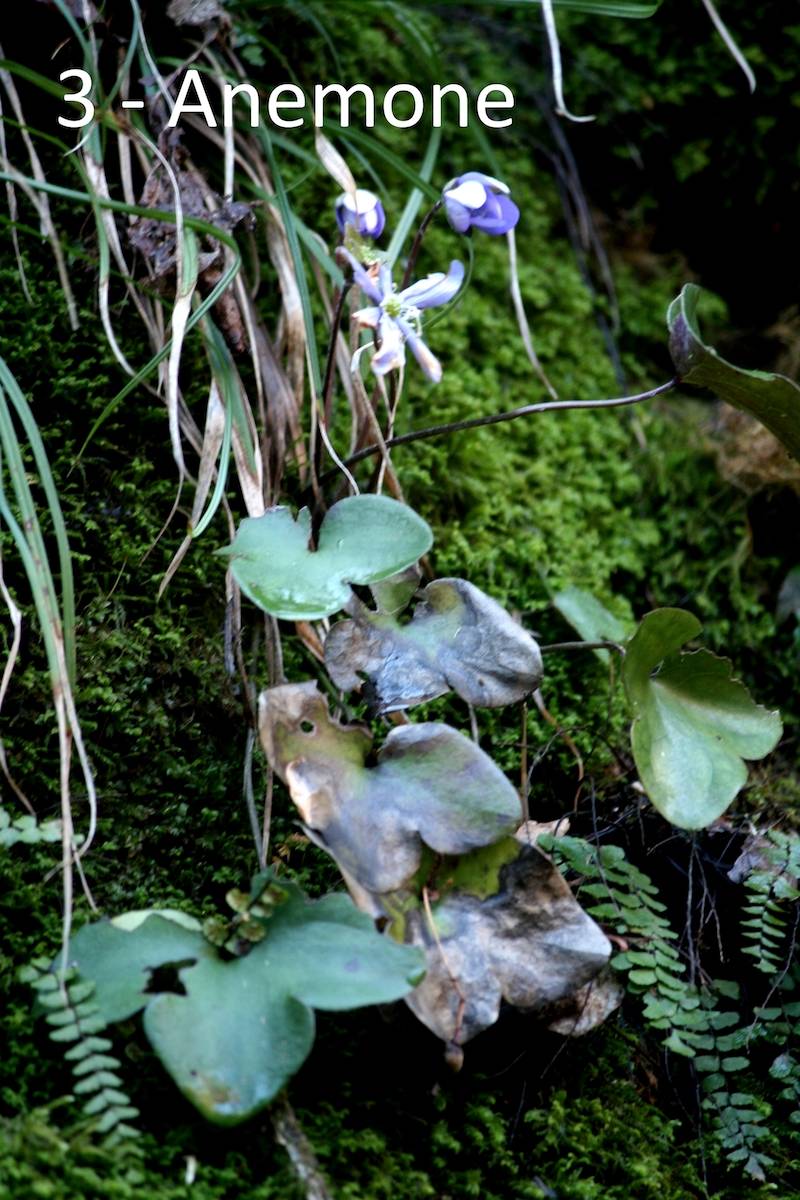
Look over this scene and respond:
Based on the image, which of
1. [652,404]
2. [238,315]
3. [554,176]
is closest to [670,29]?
[554,176]

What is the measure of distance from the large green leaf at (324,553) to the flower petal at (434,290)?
27 centimetres

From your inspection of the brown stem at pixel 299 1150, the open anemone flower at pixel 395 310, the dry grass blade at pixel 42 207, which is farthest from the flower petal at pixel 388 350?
the brown stem at pixel 299 1150

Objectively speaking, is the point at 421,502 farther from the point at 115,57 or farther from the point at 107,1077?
the point at 107,1077

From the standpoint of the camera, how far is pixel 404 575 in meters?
1.29

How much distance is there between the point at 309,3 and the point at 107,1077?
184 centimetres

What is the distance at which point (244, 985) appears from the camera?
38.5 inches

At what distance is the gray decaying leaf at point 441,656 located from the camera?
122cm

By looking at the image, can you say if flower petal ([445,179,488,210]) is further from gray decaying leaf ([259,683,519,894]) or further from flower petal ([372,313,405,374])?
gray decaying leaf ([259,683,519,894])

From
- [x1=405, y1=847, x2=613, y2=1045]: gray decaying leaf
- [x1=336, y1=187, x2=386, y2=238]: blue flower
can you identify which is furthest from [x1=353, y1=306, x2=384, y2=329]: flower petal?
[x1=405, y1=847, x2=613, y2=1045]: gray decaying leaf

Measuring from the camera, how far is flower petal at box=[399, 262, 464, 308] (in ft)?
4.34

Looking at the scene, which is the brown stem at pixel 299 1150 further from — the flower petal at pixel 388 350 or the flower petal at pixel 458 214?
the flower petal at pixel 458 214

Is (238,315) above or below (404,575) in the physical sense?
above

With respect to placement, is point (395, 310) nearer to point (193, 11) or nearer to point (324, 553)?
point (324, 553)

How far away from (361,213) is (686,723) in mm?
728
